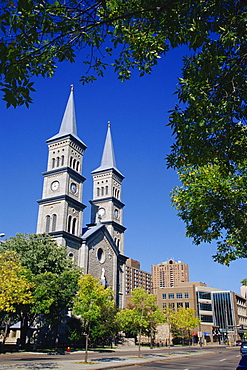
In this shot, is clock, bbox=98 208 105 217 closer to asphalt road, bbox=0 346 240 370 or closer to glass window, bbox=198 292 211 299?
asphalt road, bbox=0 346 240 370

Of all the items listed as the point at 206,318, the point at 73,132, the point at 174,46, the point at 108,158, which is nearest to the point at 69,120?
the point at 73,132

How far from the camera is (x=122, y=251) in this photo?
220 feet

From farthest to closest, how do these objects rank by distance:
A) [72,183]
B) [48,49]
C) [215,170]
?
1. [72,183]
2. [215,170]
3. [48,49]

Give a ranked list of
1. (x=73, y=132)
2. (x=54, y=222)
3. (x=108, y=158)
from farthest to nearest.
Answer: (x=108, y=158), (x=73, y=132), (x=54, y=222)

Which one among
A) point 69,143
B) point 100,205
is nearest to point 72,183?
point 69,143

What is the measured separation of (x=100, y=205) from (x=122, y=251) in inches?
402

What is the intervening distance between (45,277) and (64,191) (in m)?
19.2

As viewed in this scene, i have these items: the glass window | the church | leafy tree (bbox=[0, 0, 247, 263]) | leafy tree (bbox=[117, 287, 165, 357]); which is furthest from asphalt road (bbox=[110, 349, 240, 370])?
the glass window

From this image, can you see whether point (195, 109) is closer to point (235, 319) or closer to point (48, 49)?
point (48, 49)

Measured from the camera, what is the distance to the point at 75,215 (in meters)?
53.2

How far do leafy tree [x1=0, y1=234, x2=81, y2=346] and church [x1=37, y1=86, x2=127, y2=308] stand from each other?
24.9 feet

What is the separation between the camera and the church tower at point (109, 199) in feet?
219

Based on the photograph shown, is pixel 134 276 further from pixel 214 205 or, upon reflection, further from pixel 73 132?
pixel 214 205

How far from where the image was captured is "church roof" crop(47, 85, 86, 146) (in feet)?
189
